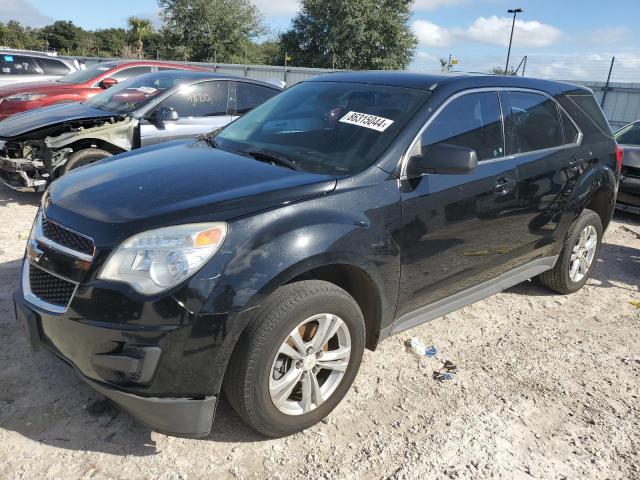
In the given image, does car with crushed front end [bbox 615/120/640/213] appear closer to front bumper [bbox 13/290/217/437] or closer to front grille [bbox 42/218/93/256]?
front bumper [bbox 13/290/217/437]

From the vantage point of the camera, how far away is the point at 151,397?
218 cm

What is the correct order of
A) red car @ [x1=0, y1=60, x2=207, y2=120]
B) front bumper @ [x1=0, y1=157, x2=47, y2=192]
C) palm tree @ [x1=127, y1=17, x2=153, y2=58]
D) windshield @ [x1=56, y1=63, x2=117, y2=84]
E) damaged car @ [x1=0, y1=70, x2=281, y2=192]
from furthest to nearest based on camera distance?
palm tree @ [x1=127, y1=17, x2=153, y2=58] < windshield @ [x1=56, y1=63, x2=117, y2=84] < red car @ [x1=0, y1=60, x2=207, y2=120] < damaged car @ [x1=0, y1=70, x2=281, y2=192] < front bumper @ [x1=0, y1=157, x2=47, y2=192]

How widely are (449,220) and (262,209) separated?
124cm

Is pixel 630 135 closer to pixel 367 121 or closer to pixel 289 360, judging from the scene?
pixel 367 121

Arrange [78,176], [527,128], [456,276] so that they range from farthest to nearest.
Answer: [527,128] → [456,276] → [78,176]

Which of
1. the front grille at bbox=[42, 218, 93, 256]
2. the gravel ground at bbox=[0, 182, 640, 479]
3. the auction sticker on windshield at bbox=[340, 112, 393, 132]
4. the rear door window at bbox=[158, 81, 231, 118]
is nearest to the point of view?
the front grille at bbox=[42, 218, 93, 256]

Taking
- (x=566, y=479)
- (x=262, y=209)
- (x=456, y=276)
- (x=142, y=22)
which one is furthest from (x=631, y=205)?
(x=142, y=22)

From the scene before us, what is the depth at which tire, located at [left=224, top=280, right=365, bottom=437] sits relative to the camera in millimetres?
2287

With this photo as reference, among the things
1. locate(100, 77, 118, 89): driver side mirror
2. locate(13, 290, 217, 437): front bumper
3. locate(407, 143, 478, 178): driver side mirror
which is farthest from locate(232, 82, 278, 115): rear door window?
locate(13, 290, 217, 437): front bumper

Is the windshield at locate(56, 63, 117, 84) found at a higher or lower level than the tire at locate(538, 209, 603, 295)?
higher

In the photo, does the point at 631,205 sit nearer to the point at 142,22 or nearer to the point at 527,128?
the point at 527,128

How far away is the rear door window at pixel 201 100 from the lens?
662cm

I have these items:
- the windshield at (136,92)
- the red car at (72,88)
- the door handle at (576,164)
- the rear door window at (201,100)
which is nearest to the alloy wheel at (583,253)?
the door handle at (576,164)

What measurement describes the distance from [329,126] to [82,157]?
4.10 meters
